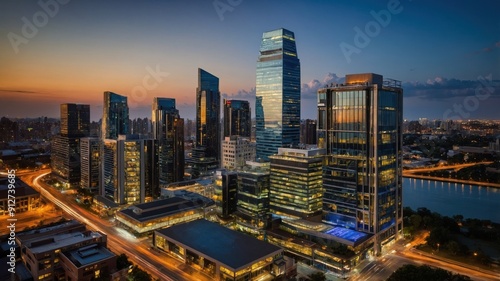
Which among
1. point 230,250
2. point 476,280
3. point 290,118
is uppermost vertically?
point 290,118

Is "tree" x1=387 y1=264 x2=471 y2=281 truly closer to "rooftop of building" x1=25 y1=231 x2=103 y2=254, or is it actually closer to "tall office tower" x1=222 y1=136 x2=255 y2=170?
"rooftop of building" x1=25 y1=231 x2=103 y2=254

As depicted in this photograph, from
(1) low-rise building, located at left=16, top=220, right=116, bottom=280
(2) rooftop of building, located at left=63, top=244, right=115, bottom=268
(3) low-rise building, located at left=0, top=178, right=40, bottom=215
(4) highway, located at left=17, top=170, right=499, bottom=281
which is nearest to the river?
(4) highway, located at left=17, top=170, right=499, bottom=281

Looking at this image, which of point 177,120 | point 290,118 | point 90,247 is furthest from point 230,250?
point 177,120

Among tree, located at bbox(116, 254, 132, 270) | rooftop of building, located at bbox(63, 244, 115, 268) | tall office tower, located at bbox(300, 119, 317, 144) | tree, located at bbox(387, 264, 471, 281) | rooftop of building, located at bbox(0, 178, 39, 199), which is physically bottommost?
tree, located at bbox(116, 254, 132, 270)

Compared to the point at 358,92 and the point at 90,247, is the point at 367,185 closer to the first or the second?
the point at 358,92

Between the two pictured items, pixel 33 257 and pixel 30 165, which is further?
pixel 30 165

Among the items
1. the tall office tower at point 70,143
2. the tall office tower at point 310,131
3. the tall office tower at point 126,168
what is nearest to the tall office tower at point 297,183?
the tall office tower at point 126,168

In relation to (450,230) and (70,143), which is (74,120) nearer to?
(70,143)
